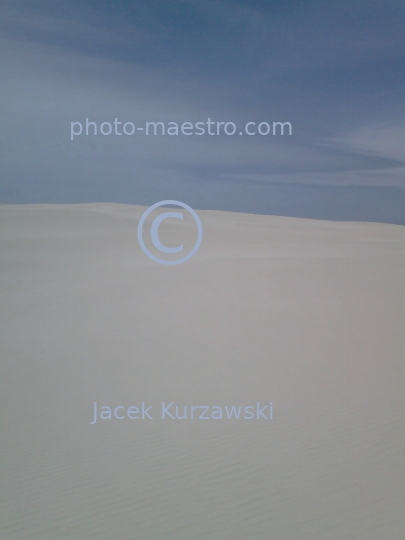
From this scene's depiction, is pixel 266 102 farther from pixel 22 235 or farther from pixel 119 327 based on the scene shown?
pixel 22 235

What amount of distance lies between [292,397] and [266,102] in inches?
81.2

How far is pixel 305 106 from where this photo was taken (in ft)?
11.3

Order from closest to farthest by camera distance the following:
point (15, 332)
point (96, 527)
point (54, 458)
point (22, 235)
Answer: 1. point (96, 527)
2. point (54, 458)
3. point (15, 332)
4. point (22, 235)

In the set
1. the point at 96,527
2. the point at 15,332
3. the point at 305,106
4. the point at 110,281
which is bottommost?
the point at 96,527

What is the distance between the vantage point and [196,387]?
3482 millimetres

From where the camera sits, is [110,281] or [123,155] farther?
[110,281]

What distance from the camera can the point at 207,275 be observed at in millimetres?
3770

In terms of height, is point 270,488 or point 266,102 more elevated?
point 266,102

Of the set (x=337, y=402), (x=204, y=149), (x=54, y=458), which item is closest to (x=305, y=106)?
(x=204, y=149)

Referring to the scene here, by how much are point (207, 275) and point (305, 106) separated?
1.39 meters

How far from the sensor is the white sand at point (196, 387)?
300cm

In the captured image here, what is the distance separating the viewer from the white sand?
3.00 m

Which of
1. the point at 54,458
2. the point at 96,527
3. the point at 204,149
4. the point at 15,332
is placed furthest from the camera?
the point at 15,332

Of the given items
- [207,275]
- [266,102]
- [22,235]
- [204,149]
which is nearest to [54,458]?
[207,275]
